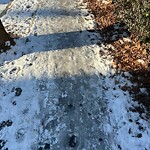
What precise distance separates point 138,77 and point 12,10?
17.6ft

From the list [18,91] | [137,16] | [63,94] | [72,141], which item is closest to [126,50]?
[137,16]

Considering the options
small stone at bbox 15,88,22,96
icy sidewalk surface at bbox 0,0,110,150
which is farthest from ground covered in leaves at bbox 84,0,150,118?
small stone at bbox 15,88,22,96

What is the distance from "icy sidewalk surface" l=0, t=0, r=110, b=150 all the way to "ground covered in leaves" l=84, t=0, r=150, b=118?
36 cm

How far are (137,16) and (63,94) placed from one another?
2662mm

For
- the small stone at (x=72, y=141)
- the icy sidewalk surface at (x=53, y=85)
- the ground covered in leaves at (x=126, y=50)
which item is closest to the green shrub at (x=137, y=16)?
the ground covered in leaves at (x=126, y=50)

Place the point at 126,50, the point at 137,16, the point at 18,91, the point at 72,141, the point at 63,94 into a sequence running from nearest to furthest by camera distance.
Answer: the point at 72,141, the point at 63,94, the point at 18,91, the point at 137,16, the point at 126,50

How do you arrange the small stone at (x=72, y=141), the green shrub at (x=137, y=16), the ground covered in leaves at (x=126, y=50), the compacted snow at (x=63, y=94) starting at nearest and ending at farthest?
the small stone at (x=72, y=141)
the compacted snow at (x=63, y=94)
the ground covered in leaves at (x=126, y=50)
the green shrub at (x=137, y=16)

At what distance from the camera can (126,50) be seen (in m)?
7.38

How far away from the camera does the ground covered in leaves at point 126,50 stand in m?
6.34

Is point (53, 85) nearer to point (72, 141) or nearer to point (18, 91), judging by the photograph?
point (18, 91)

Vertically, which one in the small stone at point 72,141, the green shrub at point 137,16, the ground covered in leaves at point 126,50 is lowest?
the small stone at point 72,141

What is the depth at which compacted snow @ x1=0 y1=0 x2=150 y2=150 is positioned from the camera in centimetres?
549

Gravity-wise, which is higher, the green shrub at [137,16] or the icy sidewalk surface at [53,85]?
the green shrub at [137,16]

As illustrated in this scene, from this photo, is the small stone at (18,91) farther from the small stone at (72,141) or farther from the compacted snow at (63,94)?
the small stone at (72,141)
